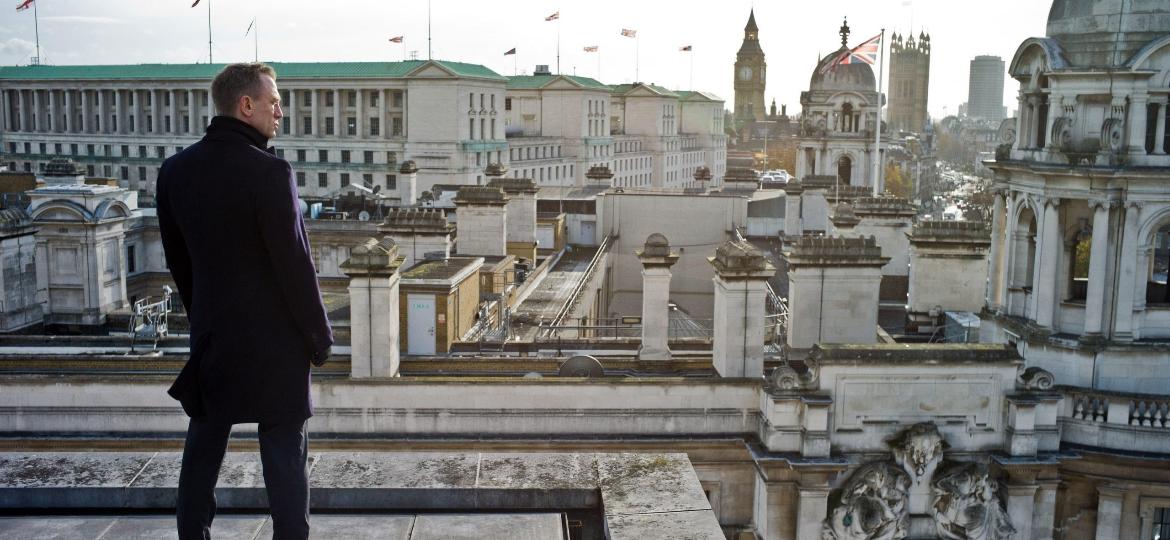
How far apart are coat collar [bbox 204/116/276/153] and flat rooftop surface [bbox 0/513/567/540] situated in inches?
124

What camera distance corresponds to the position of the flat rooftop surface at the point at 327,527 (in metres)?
8.26

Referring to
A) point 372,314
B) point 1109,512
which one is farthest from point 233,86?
point 1109,512

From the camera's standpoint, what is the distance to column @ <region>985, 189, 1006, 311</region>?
23578 millimetres

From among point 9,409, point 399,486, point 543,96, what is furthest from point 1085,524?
point 543,96

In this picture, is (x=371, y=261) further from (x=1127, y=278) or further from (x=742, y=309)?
(x=1127, y=278)

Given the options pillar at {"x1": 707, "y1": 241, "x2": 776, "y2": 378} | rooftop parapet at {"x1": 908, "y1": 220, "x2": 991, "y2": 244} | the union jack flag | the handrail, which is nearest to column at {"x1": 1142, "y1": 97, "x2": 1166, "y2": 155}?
rooftop parapet at {"x1": 908, "y1": 220, "x2": 991, "y2": 244}

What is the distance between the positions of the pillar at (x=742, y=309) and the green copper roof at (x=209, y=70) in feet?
292

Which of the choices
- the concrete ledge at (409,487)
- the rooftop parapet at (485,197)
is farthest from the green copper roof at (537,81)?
the concrete ledge at (409,487)

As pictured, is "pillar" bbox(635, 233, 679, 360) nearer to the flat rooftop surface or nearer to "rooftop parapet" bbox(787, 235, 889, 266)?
"rooftop parapet" bbox(787, 235, 889, 266)

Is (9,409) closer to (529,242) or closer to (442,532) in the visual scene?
(442,532)

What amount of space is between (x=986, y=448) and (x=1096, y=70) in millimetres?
7321

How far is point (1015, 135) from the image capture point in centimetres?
2317

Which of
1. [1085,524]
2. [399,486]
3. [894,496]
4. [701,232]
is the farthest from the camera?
[701,232]

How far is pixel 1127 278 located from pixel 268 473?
1836 cm
